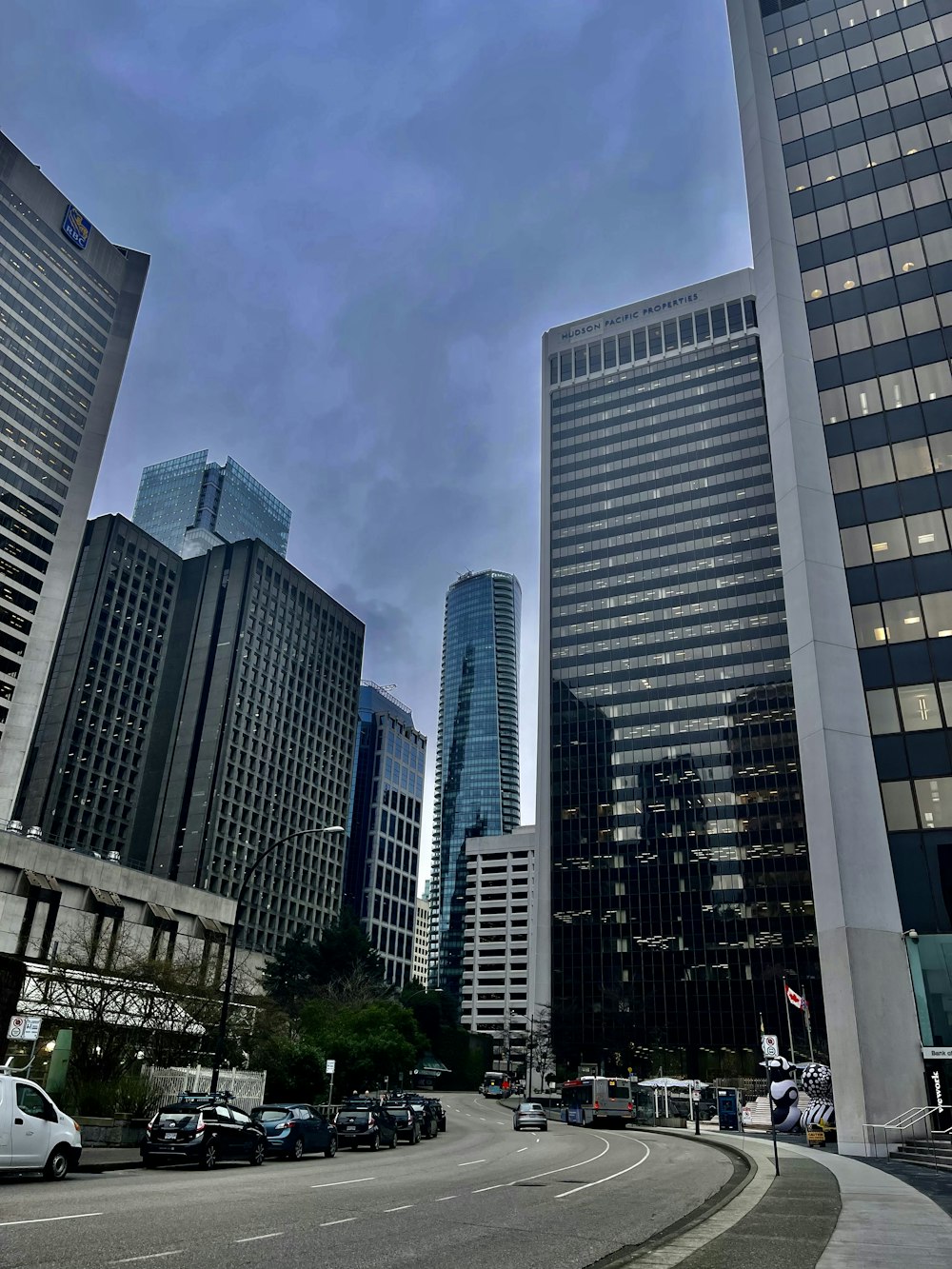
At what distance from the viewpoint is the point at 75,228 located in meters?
141

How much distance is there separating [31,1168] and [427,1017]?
138 metres

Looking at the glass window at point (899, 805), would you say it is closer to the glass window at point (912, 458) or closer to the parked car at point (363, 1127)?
the glass window at point (912, 458)

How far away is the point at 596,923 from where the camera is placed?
133m

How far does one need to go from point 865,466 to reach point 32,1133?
4092cm

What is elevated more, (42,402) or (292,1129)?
(42,402)

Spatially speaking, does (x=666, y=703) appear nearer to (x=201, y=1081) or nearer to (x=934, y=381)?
(x=934, y=381)

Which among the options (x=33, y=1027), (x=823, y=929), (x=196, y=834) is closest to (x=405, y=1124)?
(x=823, y=929)

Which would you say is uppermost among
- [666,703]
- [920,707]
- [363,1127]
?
[666,703]

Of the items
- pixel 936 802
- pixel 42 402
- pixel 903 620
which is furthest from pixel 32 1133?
pixel 42 402

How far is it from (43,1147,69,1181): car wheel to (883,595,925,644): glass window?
3538 cm

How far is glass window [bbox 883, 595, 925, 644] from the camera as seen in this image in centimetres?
3875

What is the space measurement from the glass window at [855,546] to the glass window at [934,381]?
7085 mm

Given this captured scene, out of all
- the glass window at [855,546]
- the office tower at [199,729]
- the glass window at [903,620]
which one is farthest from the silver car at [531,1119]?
the office tower at [199,729]

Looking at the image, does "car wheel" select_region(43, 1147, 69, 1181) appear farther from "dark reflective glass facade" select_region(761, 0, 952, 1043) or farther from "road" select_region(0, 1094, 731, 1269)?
"dark reflective glass facade" select_region(761, 0, 952, 1043)
